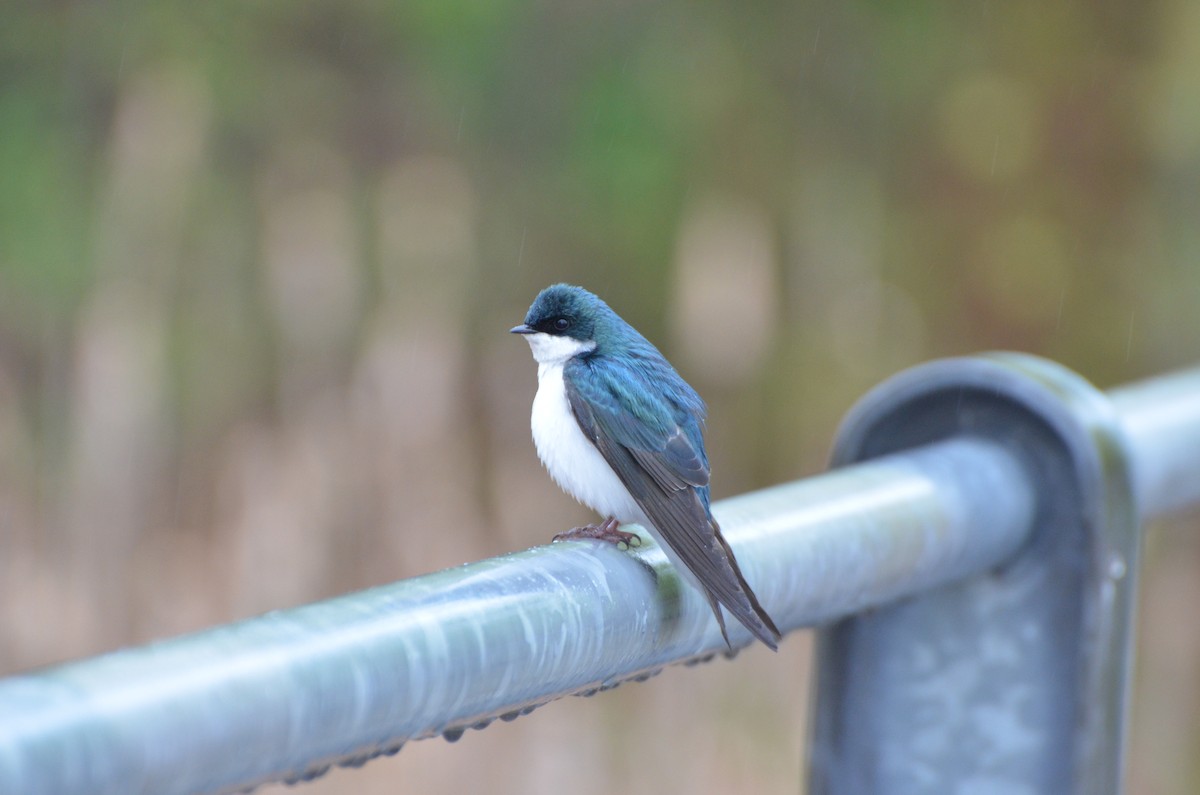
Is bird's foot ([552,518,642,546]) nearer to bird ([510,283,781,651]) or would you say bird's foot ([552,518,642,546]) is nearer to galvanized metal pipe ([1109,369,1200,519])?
bird ([510,283,781,651])

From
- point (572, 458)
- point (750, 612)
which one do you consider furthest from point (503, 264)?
point (750, 612)

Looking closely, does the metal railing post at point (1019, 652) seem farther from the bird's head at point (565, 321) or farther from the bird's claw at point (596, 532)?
the bird's head at point (565, 321)

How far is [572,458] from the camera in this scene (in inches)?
70.1

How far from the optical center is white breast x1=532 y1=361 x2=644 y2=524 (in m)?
1.74

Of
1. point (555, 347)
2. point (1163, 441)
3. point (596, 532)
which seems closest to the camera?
point (1163, 441)

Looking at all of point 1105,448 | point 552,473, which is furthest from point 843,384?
point 1105,448

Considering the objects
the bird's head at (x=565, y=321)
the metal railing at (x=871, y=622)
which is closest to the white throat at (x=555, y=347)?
the bird's head at (x=565, y=321)

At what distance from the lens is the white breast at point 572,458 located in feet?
5.72

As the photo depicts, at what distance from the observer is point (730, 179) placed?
13.9 feet

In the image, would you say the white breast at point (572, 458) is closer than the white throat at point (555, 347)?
Yes

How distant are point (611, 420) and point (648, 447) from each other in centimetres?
8

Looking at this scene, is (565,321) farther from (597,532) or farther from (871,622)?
(871,622)

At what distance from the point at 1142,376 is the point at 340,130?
237cm

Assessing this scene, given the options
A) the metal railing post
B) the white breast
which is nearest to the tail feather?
the metal railing post
